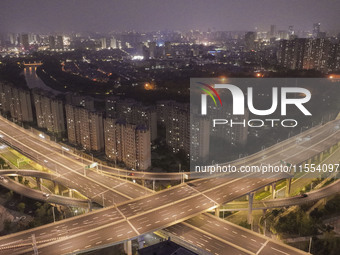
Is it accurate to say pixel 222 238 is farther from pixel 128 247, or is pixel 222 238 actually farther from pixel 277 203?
pixel 277 203

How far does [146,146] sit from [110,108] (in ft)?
16.3

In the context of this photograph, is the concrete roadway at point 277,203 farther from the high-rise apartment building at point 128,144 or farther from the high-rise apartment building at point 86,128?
the high-rise apartment building at point 86,128

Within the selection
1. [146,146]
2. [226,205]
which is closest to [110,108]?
[146,146]

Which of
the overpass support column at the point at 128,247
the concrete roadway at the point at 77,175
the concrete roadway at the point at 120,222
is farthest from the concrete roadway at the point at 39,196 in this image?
the overpass support column at the point at 128,247

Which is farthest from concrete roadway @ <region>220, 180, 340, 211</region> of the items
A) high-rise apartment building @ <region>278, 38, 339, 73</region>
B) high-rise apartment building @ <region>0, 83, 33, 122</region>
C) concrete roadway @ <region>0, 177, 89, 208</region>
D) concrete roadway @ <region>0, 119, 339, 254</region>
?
high-rise apartment building @ <region>278, 38, 339, 73</region>

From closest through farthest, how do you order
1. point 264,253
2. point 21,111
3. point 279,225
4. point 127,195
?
point 264,253 < point 279,225 < point 127,195 < point 21,111

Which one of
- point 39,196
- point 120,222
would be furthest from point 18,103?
point 120,222

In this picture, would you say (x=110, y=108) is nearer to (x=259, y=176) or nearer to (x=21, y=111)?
(x=21, y=111)

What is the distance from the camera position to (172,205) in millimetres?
6953

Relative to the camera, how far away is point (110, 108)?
45.2 ft

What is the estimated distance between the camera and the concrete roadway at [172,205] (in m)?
6.07

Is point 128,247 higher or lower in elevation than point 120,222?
lower

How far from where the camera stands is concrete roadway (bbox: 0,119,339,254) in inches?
239

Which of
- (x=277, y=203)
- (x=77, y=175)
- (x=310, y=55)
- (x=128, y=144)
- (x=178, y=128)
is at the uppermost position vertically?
(x=310, y=55)
